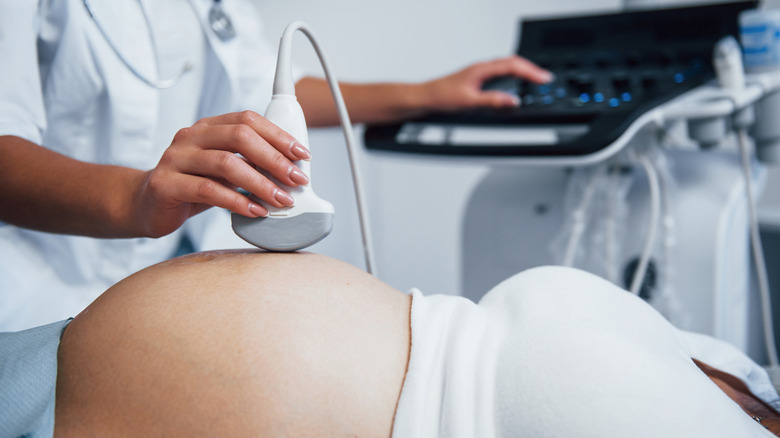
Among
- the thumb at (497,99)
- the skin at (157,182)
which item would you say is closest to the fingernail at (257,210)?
the skin at (157,182)

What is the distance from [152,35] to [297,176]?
0.41 meters

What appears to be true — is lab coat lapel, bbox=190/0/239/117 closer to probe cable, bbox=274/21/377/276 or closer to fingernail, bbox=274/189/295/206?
probe cable, bbox=274/21/377/276

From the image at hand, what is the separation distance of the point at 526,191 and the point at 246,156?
29.5 inches

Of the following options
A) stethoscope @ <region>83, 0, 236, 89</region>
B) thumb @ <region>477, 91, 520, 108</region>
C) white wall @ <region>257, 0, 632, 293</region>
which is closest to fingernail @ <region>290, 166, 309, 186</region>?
stethoscope @ <region>83, 0, 236, 89</region>

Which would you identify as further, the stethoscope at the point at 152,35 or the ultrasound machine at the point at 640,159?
the ultrasound machine at the point at 640,159

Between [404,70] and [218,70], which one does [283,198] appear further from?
[404,70]

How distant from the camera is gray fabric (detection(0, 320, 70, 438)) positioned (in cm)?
39

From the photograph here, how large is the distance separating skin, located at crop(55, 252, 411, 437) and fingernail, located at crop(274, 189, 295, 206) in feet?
0.18

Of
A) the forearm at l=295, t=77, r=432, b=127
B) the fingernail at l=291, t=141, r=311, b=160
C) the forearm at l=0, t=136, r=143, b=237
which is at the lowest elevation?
the forearm at l=0, t=136, r=143, b=237

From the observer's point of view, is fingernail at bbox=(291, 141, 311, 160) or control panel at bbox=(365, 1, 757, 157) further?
control panel at bbox=(365, 1, 757, 157)

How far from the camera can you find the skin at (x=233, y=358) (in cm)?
38

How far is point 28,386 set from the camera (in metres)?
0.41

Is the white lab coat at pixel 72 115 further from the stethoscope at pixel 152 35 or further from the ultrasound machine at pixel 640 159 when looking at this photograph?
the ultrasound machine at pixel 640 159

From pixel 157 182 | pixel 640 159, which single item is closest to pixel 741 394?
pixel 640 159
